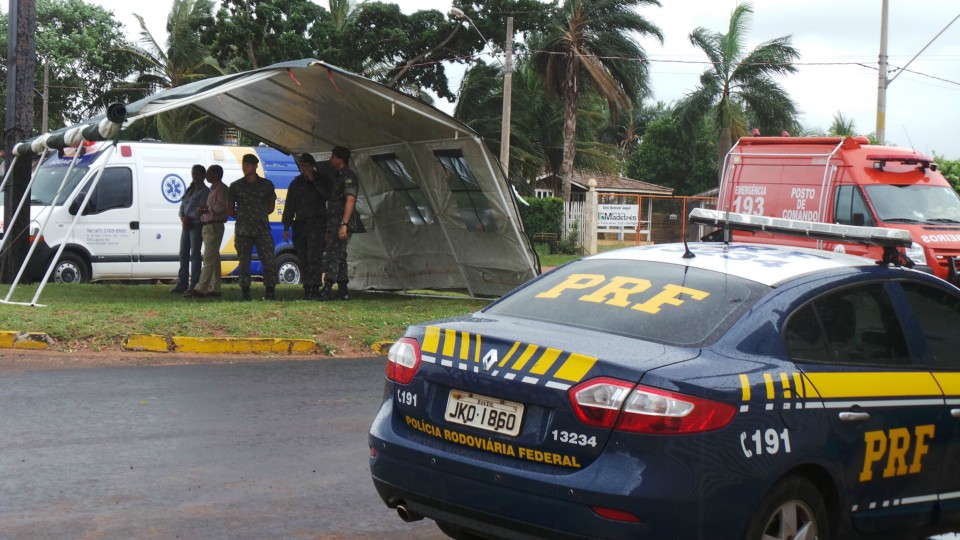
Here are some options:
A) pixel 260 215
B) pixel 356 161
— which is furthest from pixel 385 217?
pixel 260 215

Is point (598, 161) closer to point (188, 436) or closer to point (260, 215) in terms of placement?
point (260, 215)

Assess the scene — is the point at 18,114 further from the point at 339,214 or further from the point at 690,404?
the point at 690,404

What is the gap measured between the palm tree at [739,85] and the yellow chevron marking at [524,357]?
37082 millimetres

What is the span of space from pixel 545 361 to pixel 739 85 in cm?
3910

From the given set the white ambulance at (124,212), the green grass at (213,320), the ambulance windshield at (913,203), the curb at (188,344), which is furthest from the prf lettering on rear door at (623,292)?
the white ambulance at (124,212)

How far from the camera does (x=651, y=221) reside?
37.4 metres

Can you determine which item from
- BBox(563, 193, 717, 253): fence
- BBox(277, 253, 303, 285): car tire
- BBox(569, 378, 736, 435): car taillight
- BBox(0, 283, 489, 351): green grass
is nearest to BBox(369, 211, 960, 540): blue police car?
BBox(569, 378, 736, 435): car taillight

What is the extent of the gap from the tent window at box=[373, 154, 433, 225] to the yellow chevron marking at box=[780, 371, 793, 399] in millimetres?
11370

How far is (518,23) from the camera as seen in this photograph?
3709cm

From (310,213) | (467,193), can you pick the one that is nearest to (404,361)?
(310,213)

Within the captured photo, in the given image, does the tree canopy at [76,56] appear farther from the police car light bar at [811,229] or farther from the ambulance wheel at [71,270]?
the police car light bar at [811,229]

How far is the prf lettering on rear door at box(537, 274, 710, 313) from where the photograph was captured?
15.4 ft

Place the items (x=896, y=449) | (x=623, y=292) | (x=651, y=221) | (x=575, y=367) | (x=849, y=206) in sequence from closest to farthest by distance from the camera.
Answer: (x=575, y=367) → (x=896, y=449) → (x=623, y=292) → (x=849, y=206) → (x=651, y=221)

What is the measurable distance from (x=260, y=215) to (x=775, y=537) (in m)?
10.7
